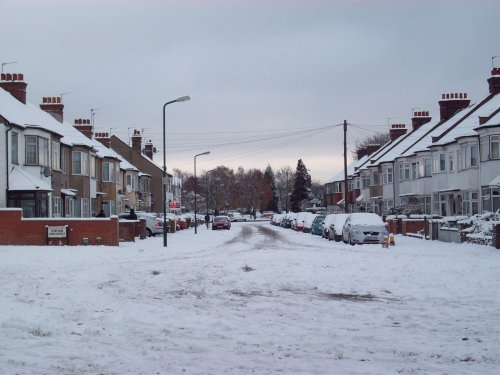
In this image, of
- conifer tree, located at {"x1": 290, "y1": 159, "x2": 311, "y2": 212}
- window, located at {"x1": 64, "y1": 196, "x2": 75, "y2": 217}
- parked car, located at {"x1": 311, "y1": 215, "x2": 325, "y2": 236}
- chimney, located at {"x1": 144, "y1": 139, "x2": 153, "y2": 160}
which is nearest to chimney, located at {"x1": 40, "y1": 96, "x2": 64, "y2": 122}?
window, located at {"x1": 64, "y1": 196, "x2": 75, "y2": 217}

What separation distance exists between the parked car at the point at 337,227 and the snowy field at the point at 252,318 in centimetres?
1667

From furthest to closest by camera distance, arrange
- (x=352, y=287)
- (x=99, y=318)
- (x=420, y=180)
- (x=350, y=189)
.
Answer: (x=350, y=189) < (x=420, y=180) < (x=352, y=287) < (x=99, y=318)

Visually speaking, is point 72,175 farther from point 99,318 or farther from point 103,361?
point 103,361

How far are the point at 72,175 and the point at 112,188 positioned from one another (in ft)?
31.4

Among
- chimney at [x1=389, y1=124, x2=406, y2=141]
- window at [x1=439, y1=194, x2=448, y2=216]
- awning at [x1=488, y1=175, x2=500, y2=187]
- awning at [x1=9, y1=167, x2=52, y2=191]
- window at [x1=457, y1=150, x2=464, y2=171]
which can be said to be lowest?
window at [x1=439, y1=194, x2=448, y2=216]

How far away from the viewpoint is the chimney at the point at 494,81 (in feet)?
144

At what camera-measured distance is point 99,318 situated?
34.0 feet

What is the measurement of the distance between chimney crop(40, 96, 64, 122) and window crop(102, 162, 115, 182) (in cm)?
538

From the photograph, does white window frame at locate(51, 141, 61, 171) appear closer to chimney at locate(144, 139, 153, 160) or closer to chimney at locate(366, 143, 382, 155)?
chimney at locate(144, 139, 153, 160)

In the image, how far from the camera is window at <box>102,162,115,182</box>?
51125 mm

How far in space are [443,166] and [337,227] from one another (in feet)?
35.6

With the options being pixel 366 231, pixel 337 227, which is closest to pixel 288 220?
pixel 337 227

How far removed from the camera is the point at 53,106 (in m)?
48.2

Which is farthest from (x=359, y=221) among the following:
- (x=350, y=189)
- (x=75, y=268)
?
(x=350, y=189)
